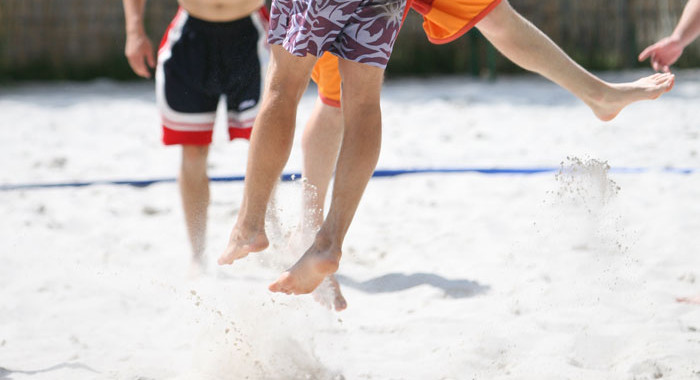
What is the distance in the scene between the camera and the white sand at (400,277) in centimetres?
209

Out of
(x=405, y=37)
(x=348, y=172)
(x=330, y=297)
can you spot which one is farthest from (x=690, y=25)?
(x=405, y=37)

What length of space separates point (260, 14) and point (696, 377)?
1959mm

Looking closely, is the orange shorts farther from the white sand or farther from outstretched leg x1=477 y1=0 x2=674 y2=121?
the white sand

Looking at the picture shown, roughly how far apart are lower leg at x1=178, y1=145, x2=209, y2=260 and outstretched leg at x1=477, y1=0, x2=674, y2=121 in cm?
Result: 113

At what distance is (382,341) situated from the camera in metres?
2.27

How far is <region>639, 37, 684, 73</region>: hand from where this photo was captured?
2.59m

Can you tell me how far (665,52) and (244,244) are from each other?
1.50 m

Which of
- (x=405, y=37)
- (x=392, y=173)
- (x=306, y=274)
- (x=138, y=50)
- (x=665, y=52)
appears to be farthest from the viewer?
(x=405, y=37)

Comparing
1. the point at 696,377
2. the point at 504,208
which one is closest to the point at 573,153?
the point at 504,208

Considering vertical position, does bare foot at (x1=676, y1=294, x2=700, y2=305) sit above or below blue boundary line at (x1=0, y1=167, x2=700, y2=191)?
above

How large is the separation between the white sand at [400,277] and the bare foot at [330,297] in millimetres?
40

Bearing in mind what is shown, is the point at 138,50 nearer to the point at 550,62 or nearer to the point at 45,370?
the point at 45,370

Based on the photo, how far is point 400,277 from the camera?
2811mm

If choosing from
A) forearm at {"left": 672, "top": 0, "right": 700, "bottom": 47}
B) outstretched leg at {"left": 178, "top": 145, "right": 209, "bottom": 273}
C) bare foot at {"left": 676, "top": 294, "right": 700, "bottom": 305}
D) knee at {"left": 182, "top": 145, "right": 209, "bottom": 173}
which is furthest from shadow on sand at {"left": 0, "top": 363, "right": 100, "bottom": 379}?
forearm at {"left": 672, "top": 0, "right": 700, "bottom": 47}
